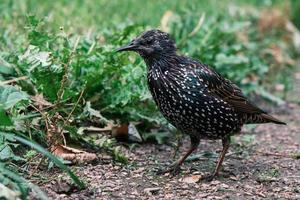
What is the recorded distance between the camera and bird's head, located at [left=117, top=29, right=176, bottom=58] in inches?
219

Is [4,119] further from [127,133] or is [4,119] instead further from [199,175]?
[127,133]

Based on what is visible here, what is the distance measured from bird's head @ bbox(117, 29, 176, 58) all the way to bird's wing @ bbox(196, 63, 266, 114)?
1.02ft

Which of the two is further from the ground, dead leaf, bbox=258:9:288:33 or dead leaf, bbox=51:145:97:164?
dead leaf, bbox=258:9:288:33

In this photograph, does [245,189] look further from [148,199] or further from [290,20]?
[290,20]

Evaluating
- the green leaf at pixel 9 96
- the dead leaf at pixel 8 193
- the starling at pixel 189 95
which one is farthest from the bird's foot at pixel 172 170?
the dead leaf at pixel 8 193

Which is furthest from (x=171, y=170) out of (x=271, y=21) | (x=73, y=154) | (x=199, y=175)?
(x=271, y=21)

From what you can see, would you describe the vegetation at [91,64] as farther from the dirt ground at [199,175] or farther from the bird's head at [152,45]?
the bird's head at [152,45]

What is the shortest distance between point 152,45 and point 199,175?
3.42 ft

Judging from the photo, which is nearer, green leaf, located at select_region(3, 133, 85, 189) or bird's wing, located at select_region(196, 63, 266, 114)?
green leaf, located at select_region(3, 133, 85, 189)

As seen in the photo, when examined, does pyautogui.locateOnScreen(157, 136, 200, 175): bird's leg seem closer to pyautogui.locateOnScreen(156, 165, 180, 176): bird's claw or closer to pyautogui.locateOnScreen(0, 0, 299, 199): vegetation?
pyautogui.locateOnScreen(156, 165, 180, 176): bird's claw

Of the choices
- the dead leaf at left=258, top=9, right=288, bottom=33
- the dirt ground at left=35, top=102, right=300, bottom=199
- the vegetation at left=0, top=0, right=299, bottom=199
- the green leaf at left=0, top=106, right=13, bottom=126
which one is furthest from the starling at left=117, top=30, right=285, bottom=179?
the dead leaf at left=258, top=9, right=288, bottom=33

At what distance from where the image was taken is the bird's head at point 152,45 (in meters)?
5.57

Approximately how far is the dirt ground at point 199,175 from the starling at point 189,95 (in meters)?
0.19

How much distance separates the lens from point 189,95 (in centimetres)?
533
